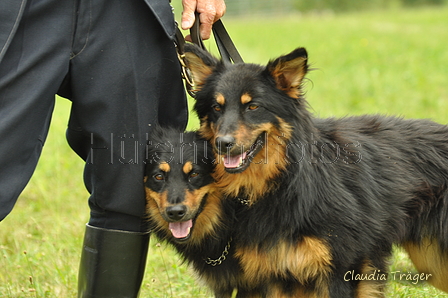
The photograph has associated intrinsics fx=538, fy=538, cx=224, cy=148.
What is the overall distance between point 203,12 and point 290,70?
71 centimetres

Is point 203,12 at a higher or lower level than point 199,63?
higher

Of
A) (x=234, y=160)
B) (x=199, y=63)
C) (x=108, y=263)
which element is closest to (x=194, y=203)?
(x=234, y=160)

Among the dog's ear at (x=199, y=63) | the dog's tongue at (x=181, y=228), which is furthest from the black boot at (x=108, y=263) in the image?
the dog's ear at (x=199, y=63)

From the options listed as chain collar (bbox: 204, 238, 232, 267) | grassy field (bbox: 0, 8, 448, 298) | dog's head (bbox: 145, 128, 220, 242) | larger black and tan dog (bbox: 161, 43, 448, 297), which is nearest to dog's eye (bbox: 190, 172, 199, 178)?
dog's head (bbox: 145, 128, 220, 242)

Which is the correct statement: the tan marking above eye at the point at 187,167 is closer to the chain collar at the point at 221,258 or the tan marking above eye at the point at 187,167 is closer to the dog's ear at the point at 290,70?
the chain collar at the point at 221,258

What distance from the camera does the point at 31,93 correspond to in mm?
2756

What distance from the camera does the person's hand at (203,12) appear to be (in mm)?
3508

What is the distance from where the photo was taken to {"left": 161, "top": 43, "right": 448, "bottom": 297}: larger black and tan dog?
133 inches

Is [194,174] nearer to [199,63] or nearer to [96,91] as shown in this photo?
[199,63]

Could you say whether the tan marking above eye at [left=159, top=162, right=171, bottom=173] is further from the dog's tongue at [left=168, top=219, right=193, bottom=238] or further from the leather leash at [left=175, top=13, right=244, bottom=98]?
the leather leash at [left=175, top=13, right=244, bottom=98]

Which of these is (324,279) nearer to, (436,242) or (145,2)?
(436,242)

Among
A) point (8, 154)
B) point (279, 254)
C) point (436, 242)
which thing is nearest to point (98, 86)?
point (8, 154)

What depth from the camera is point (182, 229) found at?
3.59 meters

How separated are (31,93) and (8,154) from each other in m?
0.33
